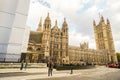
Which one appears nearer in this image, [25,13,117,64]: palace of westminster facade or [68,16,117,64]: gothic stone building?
[25,13,117,64]: palace of westminster facade

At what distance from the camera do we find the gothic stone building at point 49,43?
149 ft

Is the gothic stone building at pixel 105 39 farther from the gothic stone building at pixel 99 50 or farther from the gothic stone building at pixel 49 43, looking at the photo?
the gothic stone building at pixel 49 43

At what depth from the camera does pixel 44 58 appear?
142 feet

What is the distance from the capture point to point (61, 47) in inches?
2172

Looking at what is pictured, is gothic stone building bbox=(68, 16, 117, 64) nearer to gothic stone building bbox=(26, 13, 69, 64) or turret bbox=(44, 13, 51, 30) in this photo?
gothic stone building bbox=(26, 13, 69, 64)

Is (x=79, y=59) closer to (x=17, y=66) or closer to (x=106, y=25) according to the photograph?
(x=106, y=25)

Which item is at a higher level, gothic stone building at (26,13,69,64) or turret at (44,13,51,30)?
turret at (44,13,51,30)

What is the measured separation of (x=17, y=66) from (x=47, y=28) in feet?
117

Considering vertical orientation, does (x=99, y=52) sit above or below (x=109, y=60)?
above

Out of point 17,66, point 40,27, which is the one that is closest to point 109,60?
point 40,27

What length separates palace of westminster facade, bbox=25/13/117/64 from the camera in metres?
45.8

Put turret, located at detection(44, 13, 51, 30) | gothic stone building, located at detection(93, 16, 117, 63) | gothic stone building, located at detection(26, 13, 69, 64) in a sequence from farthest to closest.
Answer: gothic stone building, located at detection(93, 16, 117, 63) → turret, located at detection(44, 13, 51, 30) → gothic stone building, located at detection(26, 13, 69, 64)

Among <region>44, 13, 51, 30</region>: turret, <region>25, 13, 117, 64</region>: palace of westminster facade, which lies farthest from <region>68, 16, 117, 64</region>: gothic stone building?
<region>44, 13, 51, 30</region>: turret

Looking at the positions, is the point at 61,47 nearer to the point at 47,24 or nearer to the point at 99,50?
the point at 47,24
